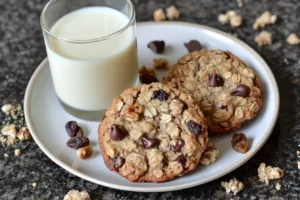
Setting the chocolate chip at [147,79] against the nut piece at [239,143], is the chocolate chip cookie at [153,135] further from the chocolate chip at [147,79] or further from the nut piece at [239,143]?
the chocolate chip at [147,79]

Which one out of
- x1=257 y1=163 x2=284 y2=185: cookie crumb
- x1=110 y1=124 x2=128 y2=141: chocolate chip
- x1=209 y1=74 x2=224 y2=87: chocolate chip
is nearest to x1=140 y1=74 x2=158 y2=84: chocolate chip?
x1=209 y1=74 x2=224 y2=87: chocolate chip

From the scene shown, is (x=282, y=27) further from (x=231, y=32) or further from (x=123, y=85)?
(x=123, y=85)

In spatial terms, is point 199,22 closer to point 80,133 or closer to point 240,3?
point 240,3

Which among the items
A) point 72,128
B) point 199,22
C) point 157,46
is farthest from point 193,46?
point 72,128

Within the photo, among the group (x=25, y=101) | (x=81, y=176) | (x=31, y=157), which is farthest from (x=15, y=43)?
(x=81, y=176)

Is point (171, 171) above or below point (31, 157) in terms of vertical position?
above

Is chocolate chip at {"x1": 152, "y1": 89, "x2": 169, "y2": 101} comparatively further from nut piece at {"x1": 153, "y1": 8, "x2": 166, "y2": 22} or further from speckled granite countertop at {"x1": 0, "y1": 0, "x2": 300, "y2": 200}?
nut piece at {"x1": 153, "y1": 8, "x2": 166, "y2": 22}
